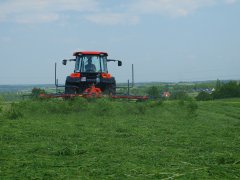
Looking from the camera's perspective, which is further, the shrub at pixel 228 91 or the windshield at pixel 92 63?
the shrub at pixel 228 91

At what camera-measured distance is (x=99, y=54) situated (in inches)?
709

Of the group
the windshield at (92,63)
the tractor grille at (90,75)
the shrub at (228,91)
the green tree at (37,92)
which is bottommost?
the shrub at (228,91)

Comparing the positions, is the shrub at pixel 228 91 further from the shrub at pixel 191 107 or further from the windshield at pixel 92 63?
the shrub at pixel 191 107

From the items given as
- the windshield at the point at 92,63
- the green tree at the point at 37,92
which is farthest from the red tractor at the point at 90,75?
the green tree at the point at 37,92

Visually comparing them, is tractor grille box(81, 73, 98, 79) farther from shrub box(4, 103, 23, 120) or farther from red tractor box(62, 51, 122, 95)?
shrub box(4, 103, 23, 120)

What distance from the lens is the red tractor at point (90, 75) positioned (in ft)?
56.9

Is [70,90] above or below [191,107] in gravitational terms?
above

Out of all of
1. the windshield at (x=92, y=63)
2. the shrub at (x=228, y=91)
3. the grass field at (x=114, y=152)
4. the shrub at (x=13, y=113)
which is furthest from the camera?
the shrub at (x=228, y=91)

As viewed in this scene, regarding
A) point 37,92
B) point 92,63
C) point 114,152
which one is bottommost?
point 114,152

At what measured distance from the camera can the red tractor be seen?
17344 millimetres

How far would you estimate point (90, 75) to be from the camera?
17844 mm

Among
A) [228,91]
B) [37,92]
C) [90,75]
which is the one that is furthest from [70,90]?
[228,91]

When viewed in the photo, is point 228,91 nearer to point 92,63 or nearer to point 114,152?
point 92,63

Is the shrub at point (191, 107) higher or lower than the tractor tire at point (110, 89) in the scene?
lower
